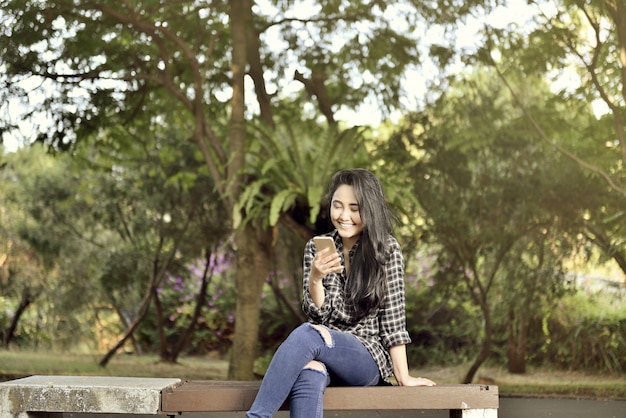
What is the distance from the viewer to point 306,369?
2637 millimetres

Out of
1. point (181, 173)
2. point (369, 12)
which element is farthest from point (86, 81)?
point (369, 12)

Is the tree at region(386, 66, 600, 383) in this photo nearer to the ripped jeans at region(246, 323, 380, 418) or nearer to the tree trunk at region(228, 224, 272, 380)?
the tree trunk at region(228, 224, 272, 380)

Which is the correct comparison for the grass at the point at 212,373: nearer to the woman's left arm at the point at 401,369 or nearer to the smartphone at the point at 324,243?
the woman's left arm at the point at 401,369

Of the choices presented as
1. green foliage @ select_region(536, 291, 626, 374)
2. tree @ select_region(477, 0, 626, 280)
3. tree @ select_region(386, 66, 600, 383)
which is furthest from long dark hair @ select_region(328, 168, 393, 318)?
green foliage @ select_region(536, 291, 626, 374)

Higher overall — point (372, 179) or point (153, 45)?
point (153, 45)

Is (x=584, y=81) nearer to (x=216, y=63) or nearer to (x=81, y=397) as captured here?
(x=216, y=63)

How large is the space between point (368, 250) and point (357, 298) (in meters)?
0.18

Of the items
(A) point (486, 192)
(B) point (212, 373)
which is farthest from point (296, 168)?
(B) point (212, 373)

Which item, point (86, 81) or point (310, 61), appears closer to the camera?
point (86, 81)

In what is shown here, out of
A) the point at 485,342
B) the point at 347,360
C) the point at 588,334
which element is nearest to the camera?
the point at 347,360

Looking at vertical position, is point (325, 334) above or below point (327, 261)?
below

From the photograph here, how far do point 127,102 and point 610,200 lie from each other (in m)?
5.40

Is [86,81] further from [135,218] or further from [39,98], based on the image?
[135,218]

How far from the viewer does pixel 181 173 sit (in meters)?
9.17
